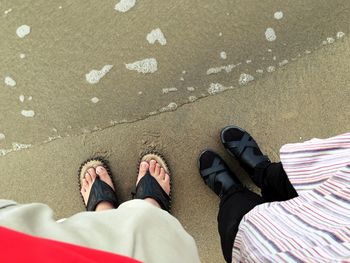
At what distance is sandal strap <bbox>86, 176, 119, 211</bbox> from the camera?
1322 mm

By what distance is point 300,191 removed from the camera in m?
0.86

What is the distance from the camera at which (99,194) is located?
1.32m

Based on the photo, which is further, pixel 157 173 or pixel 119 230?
pixel 157 173

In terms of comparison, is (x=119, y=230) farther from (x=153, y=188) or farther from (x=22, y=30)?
(x=22, y=30)

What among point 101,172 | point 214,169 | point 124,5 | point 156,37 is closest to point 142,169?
point 101,172

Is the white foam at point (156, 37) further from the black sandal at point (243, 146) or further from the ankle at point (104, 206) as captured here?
the ankle at point (104, 206)

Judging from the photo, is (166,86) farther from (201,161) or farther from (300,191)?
(300,191)

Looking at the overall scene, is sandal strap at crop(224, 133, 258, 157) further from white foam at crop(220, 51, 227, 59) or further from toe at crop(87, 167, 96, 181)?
toe at crop(87, 167, 96, 181)

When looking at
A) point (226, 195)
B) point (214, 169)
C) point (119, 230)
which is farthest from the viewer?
point (214, 169)

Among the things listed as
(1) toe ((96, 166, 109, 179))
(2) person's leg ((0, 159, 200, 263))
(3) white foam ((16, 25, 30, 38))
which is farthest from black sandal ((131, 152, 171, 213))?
(3) white foam ((16, 25, 30, 38))

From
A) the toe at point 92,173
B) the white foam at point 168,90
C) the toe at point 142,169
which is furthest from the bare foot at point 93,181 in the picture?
the white foam at point 168,90

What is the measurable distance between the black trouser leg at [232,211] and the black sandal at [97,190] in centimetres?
39

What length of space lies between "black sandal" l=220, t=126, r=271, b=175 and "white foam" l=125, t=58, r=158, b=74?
322 mm

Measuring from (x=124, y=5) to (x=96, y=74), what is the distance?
0.83 ft
